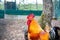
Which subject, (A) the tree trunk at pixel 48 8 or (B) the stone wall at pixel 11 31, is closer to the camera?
(A) the tree trunk at pixel 48 8

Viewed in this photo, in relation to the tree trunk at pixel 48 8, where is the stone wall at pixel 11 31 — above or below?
below

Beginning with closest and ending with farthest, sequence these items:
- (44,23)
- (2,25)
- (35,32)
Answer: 1. (35,32)
2. (44,23)
3. (2,25)

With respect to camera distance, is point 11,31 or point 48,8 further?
point 11,31

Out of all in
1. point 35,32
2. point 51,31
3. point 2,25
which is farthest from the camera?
point 2,25

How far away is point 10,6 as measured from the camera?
6594mm

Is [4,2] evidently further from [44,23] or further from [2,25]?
[44,23]

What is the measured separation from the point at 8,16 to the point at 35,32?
3.75m

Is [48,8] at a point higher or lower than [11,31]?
higher

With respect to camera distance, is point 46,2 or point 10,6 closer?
point 46,2

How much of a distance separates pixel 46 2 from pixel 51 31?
84 centimetres

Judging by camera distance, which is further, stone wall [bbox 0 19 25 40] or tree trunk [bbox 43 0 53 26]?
stone wall [bbox 0 19 25 40]

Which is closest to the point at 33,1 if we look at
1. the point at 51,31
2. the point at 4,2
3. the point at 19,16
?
the point at 19,16

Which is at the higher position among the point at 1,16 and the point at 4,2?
the point at 4,2

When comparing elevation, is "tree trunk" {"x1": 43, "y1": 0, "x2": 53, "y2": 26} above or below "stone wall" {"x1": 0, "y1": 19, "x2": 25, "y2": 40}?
above
